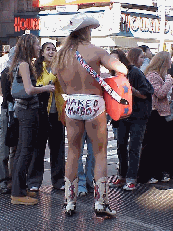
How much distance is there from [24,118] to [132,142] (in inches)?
58.6

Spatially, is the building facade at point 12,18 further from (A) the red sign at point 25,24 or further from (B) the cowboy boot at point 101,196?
(B) the cowboy boot at point 101,196

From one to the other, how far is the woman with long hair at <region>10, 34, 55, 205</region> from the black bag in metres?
0.14

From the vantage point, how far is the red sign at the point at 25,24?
104 feet

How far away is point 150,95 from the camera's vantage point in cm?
612

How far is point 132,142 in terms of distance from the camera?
20.2 ft

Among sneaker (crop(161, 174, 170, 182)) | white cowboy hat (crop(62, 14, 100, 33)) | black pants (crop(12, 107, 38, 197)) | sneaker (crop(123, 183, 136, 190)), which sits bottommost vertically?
sneaker (crop(161, 174, 170, 182))

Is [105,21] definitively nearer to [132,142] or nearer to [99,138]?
[132,142]

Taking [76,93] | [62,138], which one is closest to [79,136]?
[76,93]

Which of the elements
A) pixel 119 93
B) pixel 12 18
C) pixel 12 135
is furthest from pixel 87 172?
pixel 12 18

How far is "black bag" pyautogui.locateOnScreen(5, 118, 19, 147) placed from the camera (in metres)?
5.54

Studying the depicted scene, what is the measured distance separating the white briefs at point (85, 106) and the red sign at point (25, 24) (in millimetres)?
27834

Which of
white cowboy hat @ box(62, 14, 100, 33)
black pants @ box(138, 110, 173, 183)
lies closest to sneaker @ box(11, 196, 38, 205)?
black pants @ box(138, 110, 173, 183)

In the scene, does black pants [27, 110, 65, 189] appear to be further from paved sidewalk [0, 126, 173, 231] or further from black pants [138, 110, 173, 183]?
black pants [138, 110, 173, 183]

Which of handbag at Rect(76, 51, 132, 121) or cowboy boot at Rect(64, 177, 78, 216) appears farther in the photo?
cowboy boot at Rect(64, 177, 78, 216)
